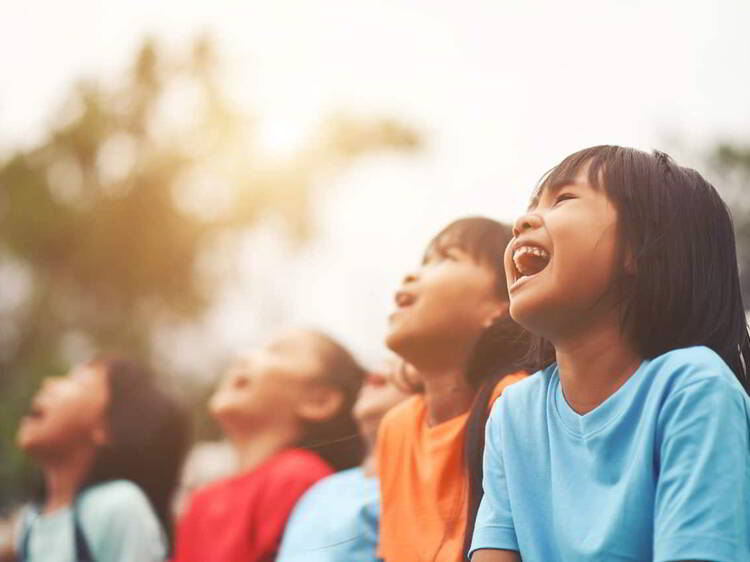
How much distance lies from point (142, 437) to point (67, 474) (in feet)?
0.91

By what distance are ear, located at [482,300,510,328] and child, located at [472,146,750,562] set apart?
1.32 feet

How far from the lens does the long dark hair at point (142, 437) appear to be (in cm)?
323

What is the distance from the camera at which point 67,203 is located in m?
10.6

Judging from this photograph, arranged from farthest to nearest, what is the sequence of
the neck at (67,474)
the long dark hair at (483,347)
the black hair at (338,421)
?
the neck at (67,474) → the black hair at (338,421) → the long dark hair at (483,347)

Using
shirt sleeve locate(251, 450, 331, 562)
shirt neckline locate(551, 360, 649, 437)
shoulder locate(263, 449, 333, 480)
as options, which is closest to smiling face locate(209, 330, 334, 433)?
shoulder locate(263, 449, 333, 480)

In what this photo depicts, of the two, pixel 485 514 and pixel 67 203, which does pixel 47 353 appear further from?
pixel 485 514

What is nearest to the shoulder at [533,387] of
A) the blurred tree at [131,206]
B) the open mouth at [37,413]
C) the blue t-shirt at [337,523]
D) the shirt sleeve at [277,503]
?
the blue t-shirt at [337,523]

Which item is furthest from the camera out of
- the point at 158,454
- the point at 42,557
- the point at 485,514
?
the point at 158,454

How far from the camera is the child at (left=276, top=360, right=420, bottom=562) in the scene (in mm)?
2188

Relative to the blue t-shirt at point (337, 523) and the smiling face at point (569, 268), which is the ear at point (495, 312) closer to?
the smiling face at point (569, 268)

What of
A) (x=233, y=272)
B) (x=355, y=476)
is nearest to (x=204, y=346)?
(x=233, y=272)

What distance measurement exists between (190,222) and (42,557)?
8492 millimetres

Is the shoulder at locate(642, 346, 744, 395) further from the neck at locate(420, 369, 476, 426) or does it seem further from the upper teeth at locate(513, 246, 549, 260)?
the neck at locate(420, 369, 476, 426)

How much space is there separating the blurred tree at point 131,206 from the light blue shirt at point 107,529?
6049 mm
